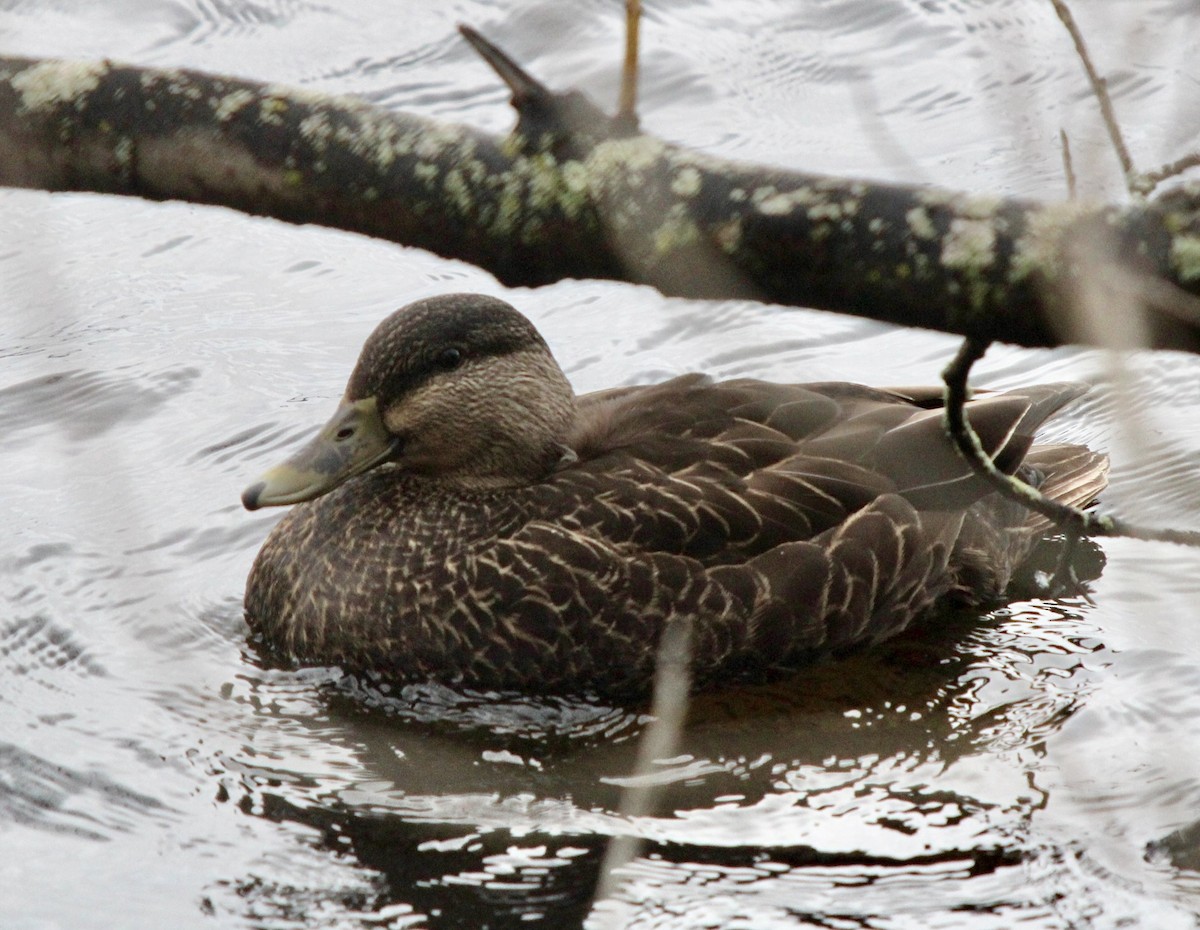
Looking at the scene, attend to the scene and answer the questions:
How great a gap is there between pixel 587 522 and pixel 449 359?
2.59ft

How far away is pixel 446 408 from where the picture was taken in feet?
21.0

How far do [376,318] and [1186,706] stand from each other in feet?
14.9

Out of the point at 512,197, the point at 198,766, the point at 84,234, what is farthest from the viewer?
the point at 84,234

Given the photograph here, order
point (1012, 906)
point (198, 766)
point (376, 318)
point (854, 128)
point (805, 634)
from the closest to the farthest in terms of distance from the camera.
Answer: point (1012, 906)
point (198, 766)
point (805, 634)
point (376, 318)
point (854, 128)

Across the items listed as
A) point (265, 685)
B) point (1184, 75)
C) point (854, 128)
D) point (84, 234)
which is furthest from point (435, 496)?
point (1184, 75)

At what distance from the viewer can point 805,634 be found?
629 centimetres

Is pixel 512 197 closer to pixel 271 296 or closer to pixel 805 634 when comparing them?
pixel 805 634

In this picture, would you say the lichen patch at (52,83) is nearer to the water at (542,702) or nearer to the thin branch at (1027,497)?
the water at (542,702)

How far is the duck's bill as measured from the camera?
6.09m

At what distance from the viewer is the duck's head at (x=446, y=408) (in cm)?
621

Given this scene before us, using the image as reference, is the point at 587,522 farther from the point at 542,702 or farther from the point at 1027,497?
the point at 1027,497

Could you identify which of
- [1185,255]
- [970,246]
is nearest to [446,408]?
[970,246]

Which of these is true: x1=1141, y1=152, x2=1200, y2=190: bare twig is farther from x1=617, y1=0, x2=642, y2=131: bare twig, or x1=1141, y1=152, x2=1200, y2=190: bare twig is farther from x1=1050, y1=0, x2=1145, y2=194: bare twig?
x1=617, y1=0, x2=642, y2=131: bare twig

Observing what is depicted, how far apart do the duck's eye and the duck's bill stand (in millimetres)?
285
